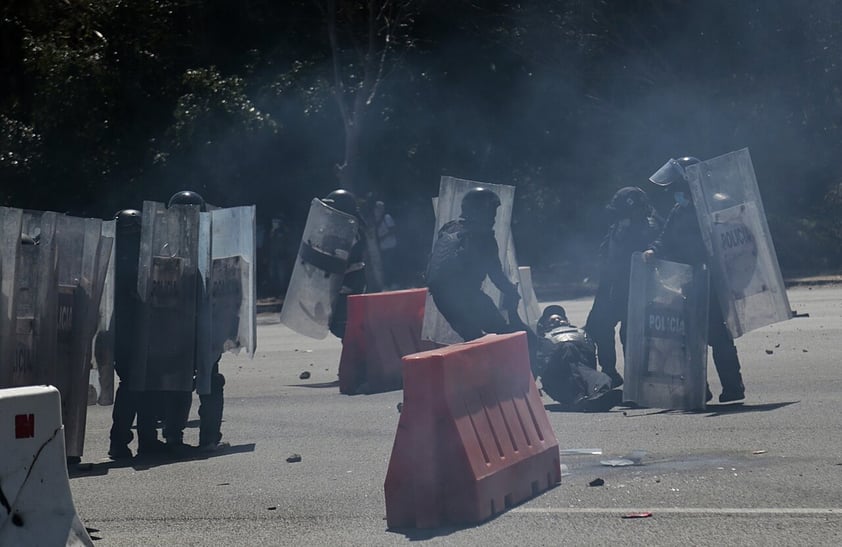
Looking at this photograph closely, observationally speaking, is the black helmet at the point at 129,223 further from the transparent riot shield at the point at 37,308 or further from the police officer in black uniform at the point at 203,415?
the transparent riot shield at the point at 37,308

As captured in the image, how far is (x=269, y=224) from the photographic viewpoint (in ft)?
90.1

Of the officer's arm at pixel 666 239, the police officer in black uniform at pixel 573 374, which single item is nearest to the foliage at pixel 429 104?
the police officer in black uniform at pixel 573 374

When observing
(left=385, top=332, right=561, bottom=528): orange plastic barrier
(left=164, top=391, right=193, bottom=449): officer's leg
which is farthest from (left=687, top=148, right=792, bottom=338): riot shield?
(left=164, top=391, right=193, bottom=449): officer's leg

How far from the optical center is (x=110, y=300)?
28.7ft

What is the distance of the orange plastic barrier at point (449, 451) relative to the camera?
19.9ft

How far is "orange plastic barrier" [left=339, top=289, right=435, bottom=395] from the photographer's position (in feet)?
38.3

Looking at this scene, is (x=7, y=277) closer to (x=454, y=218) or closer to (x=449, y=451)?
(x=449, y=451)

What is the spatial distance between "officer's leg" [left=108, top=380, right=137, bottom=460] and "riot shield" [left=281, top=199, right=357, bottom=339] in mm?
3869

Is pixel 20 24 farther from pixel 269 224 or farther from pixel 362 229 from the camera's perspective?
pixel 362 229

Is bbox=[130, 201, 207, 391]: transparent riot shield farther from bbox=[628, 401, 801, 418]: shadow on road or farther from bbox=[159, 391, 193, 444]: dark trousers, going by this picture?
bbox=[628, 401, 801, 418]: shadow on road

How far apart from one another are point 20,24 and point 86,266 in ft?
78.6

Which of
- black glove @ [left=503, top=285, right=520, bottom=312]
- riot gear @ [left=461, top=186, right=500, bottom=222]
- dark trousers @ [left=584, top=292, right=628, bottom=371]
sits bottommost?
dark trousers @ [left=584, top=292, right=628, bottom=371]

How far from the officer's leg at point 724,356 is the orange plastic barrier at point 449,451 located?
3615mm

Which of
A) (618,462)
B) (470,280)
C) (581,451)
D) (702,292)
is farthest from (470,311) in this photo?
(702,292)
